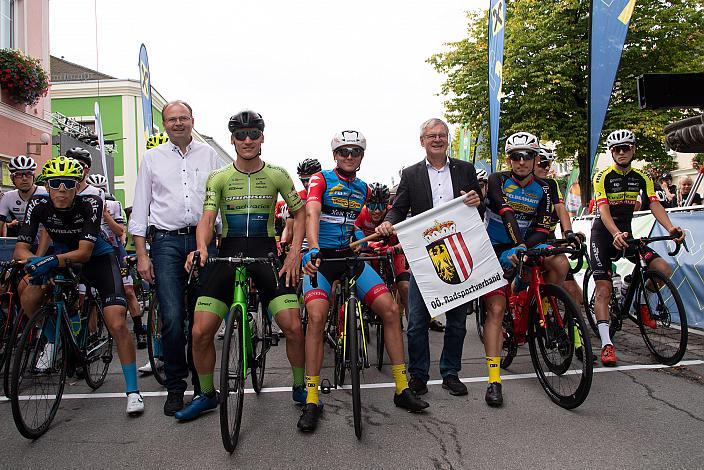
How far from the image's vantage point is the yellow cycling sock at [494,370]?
15.7 feet

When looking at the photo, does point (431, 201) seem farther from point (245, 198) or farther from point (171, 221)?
point (171, 221)

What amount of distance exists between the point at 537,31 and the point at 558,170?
4317 cm

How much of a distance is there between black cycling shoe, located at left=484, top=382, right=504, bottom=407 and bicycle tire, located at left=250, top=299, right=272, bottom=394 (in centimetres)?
176

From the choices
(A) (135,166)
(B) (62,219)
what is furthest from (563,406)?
(A) (135,166)

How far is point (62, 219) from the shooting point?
5086mm

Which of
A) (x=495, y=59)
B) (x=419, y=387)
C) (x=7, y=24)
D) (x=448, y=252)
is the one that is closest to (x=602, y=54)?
(x=495, y=59)

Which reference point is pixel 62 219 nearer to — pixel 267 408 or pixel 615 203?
pixel 267 408

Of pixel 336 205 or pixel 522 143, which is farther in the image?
pixel 522 143

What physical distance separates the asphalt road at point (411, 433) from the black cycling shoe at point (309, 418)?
0.20 ft

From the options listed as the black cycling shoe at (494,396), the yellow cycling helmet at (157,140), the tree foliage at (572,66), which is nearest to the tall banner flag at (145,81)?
the yellow cycling helmet at (157,140)

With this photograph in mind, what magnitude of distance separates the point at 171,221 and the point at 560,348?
10.4ft

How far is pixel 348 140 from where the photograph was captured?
4.79 meters

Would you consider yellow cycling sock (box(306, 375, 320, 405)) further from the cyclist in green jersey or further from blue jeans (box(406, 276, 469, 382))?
blue jeans (box(406, 276, 469, 382))

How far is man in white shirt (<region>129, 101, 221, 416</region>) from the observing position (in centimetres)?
471
